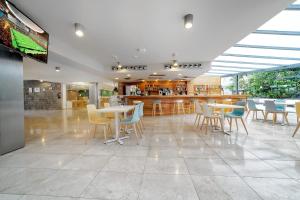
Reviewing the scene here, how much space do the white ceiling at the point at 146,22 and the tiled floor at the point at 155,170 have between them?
2.71 m

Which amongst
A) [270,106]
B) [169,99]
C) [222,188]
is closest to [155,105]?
[169,99]

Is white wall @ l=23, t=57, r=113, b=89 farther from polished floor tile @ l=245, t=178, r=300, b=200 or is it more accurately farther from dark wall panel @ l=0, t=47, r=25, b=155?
polished floor tile @ l=245, t=178, r=300, b=200

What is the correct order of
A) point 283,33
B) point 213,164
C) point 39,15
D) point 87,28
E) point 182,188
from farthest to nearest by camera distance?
1. point 283,33
2. point 87,28
3. point 39,15
4. point 213,164
5. point 182,188

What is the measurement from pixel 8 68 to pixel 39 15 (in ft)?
4.09

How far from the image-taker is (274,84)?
26.6 ft

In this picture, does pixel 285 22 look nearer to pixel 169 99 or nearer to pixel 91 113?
pixel 169 99

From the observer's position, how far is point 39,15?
2.79 meters

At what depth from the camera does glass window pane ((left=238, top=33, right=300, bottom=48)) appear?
4.67 meters

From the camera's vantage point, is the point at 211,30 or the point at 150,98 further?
the point at 150,98

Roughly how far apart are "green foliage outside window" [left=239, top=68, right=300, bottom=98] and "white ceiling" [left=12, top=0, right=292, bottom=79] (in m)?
5.04

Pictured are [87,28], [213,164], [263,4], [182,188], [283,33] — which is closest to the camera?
Answer: [182,188]

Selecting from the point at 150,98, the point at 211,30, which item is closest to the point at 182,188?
the point at 211,30

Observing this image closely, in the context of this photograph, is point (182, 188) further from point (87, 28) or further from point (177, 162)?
point (87, 28)

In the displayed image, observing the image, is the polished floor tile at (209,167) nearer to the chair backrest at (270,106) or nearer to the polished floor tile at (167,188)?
the polished floor tile at (167,188)
